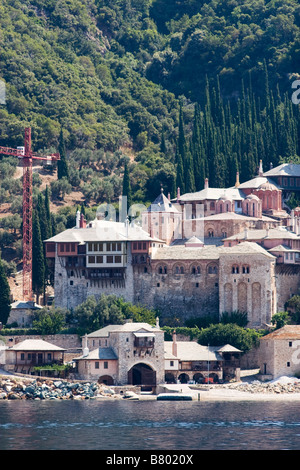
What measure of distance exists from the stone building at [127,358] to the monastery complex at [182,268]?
401 inches

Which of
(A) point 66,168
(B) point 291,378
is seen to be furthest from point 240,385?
(A) point 66,168

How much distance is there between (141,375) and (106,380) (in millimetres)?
2932

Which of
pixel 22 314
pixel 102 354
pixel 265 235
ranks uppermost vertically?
pixel 265 235

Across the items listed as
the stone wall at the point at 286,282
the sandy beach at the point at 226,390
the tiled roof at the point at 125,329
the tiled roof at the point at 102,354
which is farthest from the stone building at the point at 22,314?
the stone wall at the point at 286,282

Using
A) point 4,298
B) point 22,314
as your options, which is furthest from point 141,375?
point 22,314

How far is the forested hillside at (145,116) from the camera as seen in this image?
151375 millimetres

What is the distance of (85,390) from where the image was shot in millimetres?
111062

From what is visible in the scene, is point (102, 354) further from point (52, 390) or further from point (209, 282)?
point (209, 282)

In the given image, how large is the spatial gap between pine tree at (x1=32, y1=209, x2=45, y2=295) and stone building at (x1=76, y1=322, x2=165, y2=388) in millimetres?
18020

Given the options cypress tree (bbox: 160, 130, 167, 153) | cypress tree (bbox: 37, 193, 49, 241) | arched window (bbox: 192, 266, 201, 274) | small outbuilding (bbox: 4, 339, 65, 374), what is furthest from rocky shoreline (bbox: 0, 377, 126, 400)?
cypress tree (bbox: 160, 130, 167, 153)

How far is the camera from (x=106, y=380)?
115062mm
